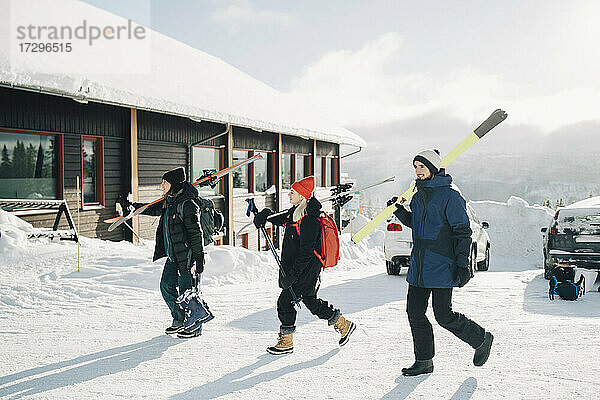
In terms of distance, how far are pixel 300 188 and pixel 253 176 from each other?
45.0 ft

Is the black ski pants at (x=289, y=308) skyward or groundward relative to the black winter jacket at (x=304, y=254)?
groundward

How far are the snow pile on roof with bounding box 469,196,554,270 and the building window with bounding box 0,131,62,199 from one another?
1470 centimetres

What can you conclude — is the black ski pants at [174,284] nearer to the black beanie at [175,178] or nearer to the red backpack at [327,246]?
the black beanie at [175,178]

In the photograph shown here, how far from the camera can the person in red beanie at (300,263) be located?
16.2 ft

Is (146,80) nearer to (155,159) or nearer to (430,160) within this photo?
(155,159)

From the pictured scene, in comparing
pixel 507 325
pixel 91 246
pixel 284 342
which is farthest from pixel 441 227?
pixel 91 246

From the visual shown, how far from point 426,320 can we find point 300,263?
4.03 feet

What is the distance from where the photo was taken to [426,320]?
14.6 ft

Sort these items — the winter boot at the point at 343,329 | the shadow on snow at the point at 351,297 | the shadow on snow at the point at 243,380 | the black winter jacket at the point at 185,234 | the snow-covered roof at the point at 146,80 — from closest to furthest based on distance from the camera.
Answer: the shadow on snow at the point at 243,380 → the winter boot at the point at 343,329 → the black winter jacket at the point at 185,234 → the shadow on snow at the point at 351,297 → the snow-covered roof at the point at 146,80

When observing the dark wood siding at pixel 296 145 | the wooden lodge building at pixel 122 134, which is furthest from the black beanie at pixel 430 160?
the dark wood siding at pixel 296 145

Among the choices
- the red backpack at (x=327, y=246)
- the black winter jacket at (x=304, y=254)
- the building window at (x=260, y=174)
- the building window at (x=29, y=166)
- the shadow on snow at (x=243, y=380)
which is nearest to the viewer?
the shadow on snow at (x=243, y=380)

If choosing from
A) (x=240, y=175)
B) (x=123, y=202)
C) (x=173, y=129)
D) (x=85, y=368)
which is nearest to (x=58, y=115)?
(x=123, y=202)

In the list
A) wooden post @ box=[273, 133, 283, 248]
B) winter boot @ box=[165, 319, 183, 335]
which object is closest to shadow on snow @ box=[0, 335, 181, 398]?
winter boot @ box=[165, 319, 183, 335]

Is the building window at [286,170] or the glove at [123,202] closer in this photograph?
the glove at [123,202]
